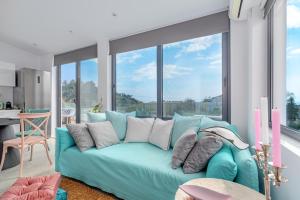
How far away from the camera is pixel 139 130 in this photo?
289 cm

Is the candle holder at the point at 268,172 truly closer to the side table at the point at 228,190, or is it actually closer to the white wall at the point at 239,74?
the side table at the point at 228,190

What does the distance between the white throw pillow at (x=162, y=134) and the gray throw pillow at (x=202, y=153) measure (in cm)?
74

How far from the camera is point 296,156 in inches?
43.6

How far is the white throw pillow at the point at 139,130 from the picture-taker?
284 cm

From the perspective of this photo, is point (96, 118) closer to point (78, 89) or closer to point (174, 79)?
point (174, 79)

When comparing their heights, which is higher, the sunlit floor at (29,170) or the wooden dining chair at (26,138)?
the wooden dining chair at (26,138)

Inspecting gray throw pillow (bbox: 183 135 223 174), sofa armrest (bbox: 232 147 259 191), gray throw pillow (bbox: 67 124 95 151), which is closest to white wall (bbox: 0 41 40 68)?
gray throw pillow (bbox: 67 124 95 151)

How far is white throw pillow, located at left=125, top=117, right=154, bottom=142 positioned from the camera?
9.32 ft

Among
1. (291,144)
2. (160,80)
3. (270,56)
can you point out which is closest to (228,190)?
(291,144)

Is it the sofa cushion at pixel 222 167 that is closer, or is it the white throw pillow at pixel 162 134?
the sofa cushion at pixel 222 167

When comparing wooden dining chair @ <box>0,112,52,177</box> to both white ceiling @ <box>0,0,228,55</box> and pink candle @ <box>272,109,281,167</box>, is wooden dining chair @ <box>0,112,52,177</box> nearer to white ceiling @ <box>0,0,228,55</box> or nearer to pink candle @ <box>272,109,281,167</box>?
white ceiling @ <box>0,0,228,55</box>

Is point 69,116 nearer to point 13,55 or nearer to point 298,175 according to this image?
point 13,55

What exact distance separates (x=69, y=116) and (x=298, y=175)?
523 centimetres

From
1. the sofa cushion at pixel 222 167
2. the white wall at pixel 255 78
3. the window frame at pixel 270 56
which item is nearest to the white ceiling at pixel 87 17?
the white wall at pixel 255 78
